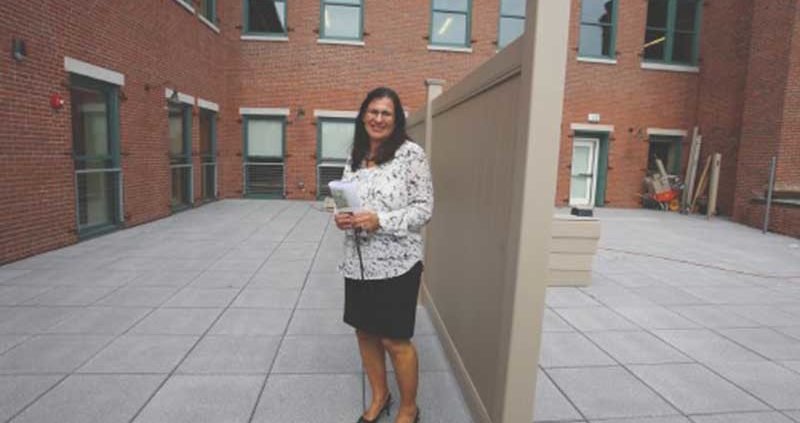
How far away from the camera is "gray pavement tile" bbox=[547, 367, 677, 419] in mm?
2738

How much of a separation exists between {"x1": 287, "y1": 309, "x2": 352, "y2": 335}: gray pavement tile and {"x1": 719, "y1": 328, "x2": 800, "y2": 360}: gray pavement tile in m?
3.21

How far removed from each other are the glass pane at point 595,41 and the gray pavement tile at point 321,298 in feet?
40.1

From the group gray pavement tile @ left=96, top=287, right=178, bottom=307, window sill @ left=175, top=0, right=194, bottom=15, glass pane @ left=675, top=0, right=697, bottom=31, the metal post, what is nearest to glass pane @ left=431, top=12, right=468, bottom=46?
window sill @ left=175, top=0, right=194, bottom=15

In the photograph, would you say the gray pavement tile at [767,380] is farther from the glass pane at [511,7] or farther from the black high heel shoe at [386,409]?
the glass pane at [511,7]

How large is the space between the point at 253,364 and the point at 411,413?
127 cm

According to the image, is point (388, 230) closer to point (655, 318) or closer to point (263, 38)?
point (655, 318)

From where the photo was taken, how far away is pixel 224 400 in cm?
274

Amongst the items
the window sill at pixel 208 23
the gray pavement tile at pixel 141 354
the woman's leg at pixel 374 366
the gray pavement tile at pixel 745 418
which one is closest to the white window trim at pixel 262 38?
the window sill at pixel 208 23

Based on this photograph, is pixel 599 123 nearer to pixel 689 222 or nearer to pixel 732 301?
pixel 689 222

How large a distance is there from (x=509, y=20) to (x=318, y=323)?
12.3 meters

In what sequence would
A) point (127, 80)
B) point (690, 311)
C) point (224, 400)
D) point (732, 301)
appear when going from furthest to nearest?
point (127, 80), point (732, 301), point (690, 311), point (224, 400)

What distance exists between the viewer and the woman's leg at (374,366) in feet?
8.34

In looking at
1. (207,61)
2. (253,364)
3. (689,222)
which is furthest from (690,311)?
(207,61)

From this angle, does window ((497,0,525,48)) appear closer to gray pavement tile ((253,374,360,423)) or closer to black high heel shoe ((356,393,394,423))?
gray pavement tile ((253,374,360,423))
